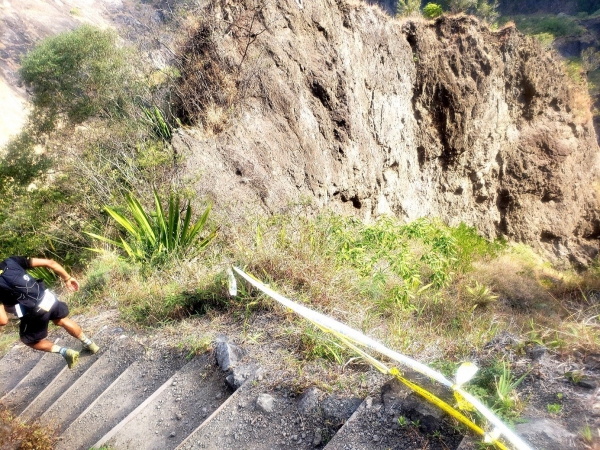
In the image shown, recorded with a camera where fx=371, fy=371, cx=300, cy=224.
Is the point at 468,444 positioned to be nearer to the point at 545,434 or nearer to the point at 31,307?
the point at 545,434

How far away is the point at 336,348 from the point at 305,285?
81cm

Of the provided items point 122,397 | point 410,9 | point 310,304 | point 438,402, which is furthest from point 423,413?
point 410,9

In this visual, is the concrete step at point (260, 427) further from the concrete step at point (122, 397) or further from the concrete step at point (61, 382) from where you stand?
the concrete step at point (61, 382)

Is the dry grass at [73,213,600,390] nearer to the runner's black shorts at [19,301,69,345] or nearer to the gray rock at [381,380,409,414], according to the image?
the gray rock at [381,380,409,414]

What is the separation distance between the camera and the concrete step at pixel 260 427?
2094 mm

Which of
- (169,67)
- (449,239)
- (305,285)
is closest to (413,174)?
(449,239)

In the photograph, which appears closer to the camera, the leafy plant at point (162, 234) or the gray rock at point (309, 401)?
the gray rock at point (309, 401)

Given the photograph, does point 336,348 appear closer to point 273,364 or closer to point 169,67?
point 273,364

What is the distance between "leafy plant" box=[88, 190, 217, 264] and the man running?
1.13 meters

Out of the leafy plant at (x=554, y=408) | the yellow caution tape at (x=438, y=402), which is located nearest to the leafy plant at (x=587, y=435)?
the leafy plant at (x=554, y=408)

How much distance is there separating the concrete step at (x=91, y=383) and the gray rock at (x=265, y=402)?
1.41 m

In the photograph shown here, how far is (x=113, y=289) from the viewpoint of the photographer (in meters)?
4.36

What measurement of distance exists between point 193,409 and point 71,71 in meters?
15.3

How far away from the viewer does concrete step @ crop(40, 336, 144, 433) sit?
9.53 feet
